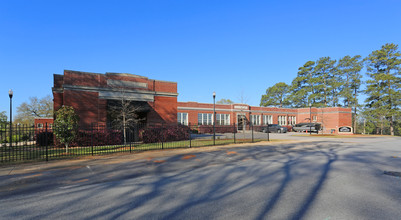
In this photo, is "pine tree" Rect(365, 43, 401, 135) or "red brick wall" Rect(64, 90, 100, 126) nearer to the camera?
"red brick wall" Rect(64, 90, 100, 126)

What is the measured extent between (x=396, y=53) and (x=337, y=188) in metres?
53.5

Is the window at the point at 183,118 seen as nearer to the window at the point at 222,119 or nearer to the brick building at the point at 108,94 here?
the window at the point at 222,119

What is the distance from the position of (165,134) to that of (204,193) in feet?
50.4

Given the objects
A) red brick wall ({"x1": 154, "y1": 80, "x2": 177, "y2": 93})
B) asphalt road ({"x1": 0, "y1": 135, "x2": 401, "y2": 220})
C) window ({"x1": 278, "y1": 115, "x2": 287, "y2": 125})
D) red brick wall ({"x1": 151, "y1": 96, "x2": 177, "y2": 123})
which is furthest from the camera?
window ({"x1": 278, "y1": 115, "x2": 287, "y2": 125})

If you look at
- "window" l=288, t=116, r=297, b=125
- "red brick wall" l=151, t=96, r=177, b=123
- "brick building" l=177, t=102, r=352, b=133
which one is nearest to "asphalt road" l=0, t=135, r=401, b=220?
"red brick wall" l=151, t=96, r=177, b=123

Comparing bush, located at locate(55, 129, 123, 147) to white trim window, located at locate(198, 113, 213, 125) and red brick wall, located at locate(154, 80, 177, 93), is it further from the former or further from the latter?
white trim window, located at locate(198, 113, 213, 125)

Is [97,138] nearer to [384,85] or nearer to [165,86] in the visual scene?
[165,86]

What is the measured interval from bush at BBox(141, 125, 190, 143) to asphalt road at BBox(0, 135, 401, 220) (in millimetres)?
10373

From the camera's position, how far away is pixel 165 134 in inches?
812

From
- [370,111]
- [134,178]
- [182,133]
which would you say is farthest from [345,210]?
[370,111]

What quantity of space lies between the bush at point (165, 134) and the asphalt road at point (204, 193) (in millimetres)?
10373

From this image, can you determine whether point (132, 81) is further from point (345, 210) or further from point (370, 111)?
point (370, 111)

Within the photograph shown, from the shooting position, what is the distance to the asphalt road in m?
4.38

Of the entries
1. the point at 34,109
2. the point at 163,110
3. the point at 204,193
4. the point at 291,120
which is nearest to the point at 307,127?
the point at 291,120
